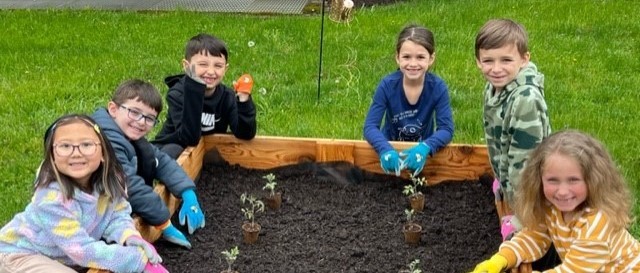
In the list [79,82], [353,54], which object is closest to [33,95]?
[79,82]

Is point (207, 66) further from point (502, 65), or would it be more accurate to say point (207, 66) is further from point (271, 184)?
point (502, 65)

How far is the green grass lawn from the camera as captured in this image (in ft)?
17.4

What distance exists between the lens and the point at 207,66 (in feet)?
13.6

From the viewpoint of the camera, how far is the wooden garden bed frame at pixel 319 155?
430 centimetres

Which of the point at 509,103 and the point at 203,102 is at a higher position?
the point at 509,103

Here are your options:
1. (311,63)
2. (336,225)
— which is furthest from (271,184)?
(311,63)

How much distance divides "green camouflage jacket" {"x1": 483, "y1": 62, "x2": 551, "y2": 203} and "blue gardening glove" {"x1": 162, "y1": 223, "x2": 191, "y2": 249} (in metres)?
1.41

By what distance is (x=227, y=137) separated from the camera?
14.9ft

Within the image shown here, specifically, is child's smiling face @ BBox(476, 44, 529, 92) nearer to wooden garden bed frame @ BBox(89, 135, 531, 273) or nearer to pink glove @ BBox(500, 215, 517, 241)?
pink glove @ BBox(500, 215, 517, 241)

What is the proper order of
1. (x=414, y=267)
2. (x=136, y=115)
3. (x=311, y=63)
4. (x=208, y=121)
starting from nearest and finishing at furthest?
(x=414, y=267) < (x=136, y=115) < (x=208, y=121) < (x=311, y=63)

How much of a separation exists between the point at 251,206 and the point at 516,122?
4.78 feet

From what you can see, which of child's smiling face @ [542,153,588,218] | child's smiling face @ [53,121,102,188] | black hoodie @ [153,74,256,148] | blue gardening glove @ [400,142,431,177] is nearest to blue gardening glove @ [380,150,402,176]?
blue gardening glove @ [400,142,431,177]

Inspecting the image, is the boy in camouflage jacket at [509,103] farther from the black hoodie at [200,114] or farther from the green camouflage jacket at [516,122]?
the black hoodie at [200,114]

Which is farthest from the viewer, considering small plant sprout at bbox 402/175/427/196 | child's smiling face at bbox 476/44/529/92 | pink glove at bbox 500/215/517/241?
small plant sprout at bbox 402/175/427/196
